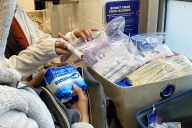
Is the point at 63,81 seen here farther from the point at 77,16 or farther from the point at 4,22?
the point at 77,16

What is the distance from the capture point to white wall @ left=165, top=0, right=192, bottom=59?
34.7 inches

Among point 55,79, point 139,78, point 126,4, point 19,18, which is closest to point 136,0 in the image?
point 126,4

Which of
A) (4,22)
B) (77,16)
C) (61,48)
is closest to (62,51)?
(61,48)

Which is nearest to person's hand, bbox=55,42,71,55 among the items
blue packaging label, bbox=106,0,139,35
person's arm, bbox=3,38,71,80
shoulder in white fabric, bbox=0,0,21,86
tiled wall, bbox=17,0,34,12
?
person's arm, bbox=3,38,71,80

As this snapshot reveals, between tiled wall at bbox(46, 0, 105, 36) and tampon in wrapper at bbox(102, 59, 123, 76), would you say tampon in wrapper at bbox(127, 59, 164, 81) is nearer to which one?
tampon in wrapper at bbox(102, 59, 123, 76)

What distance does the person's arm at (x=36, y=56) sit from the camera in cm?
76

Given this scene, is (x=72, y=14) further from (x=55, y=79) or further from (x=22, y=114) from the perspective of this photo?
(x=22, y=114)

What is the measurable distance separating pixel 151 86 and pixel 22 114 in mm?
386

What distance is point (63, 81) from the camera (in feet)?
1.99

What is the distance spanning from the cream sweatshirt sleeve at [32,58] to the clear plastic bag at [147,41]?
0.29m

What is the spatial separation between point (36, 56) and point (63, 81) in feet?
0.76

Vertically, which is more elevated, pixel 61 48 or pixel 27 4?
pixel 27 4

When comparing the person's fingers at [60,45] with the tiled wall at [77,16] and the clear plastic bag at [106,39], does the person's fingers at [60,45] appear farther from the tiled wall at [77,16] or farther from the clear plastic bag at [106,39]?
the tiled wall at [77,16]

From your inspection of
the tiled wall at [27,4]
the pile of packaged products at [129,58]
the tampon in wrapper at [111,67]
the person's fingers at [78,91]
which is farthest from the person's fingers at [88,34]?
the tiled wall at [27,4]
